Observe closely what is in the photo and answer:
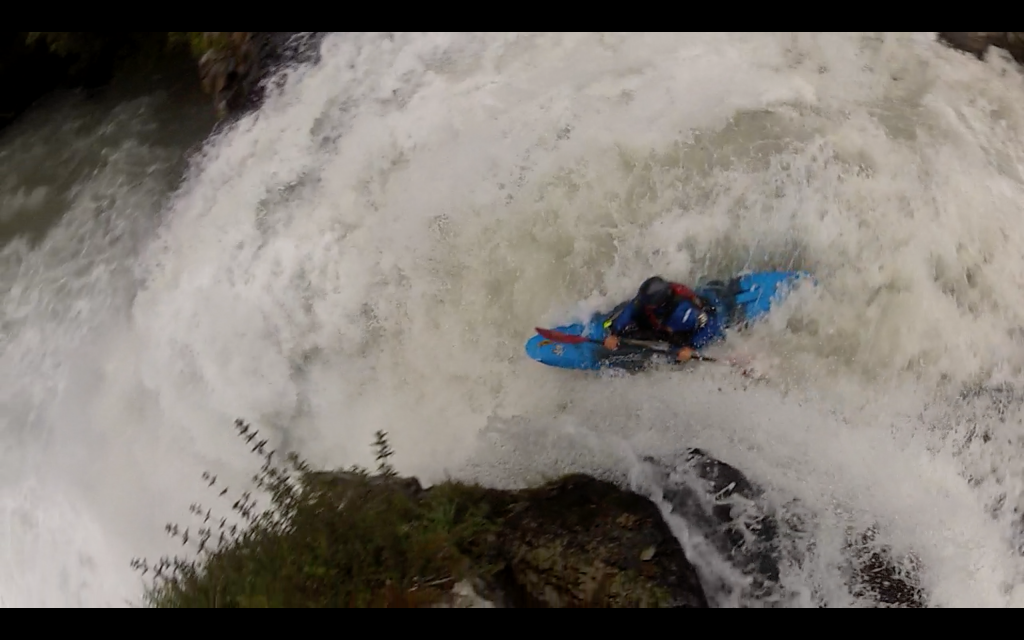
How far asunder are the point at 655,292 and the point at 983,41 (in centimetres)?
330

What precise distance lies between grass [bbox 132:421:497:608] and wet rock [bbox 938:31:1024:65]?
4796 millimetres

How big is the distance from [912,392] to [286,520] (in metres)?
3.94

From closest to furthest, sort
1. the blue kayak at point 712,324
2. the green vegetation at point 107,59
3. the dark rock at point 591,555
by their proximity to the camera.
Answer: the dark rock at point 591,555 → the blue kayak at point 712,324 → the green vegetation at point 107,59

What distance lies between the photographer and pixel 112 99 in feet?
17.0

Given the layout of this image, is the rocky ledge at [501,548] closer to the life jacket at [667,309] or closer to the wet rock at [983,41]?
the life jacket at [667,309]

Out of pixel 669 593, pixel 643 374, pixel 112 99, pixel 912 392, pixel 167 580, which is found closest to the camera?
pixel 669 593

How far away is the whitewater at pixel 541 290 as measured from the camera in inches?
143

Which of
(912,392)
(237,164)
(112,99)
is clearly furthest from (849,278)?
(112,99)

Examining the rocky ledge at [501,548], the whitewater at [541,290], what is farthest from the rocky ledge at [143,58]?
the rocky ledge at [501,548]

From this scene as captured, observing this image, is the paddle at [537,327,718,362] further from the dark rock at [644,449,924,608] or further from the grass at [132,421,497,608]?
the grass at [132,421,497,608]

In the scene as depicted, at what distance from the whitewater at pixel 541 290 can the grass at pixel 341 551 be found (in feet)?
1.67

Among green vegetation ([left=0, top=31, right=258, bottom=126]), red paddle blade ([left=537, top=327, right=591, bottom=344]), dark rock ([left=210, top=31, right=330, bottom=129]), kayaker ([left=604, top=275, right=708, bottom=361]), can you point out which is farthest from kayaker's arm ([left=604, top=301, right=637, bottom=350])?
green vegetation ([left=0, top=31, right=258, bottom=126])

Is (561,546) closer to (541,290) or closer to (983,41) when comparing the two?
(541,290)
